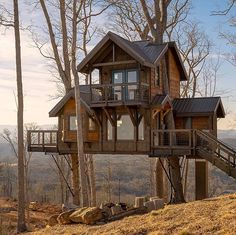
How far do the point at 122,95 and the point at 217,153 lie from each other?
5483 mm

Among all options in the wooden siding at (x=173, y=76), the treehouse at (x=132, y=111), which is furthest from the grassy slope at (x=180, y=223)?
the wooden siding at (x=173, y=76)

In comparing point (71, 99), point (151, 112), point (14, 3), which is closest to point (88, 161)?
point (71, 99)

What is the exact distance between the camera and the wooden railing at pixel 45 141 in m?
22.2

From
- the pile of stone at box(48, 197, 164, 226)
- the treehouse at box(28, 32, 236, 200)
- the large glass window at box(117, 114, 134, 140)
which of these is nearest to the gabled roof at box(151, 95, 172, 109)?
the treehouse at box(28, 32, 236, 200)

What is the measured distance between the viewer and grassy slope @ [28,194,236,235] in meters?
10.9

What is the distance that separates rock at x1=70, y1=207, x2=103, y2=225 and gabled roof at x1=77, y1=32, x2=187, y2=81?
755 cm

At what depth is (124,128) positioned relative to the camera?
20.7 meters

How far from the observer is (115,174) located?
9294 centimetres

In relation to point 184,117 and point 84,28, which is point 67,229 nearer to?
point 184,117

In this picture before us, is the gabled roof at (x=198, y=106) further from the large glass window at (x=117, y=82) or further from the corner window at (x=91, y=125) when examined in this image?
the corner window at (x=91, y=125)

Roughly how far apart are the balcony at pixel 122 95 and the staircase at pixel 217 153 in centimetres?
318

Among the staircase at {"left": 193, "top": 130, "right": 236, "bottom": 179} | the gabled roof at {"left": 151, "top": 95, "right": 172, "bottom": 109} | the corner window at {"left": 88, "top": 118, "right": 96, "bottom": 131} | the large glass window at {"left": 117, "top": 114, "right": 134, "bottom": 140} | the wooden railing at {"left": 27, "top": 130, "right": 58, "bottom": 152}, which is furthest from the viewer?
the wooden railing at {"left": 27, "top": 130, "right": 58, "bottom": 152}

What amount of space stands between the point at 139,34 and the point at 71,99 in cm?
901

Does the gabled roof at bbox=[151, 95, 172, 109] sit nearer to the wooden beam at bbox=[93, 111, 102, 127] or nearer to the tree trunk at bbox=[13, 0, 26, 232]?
the wooden beam at bbox=[93, 111, 102, 127]
